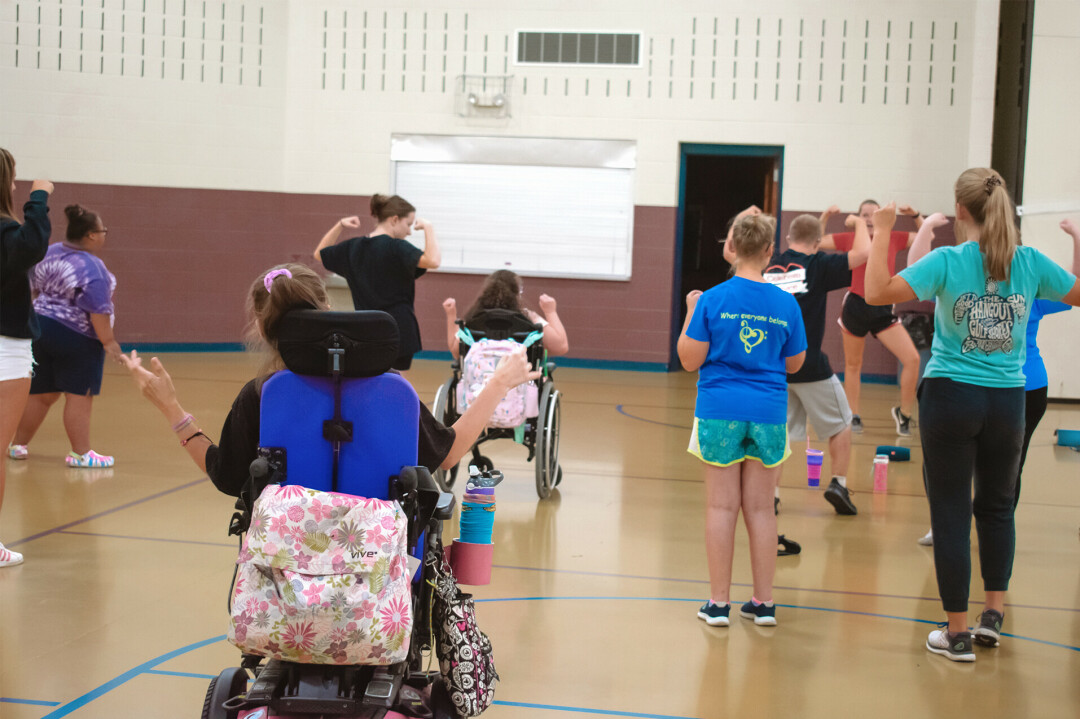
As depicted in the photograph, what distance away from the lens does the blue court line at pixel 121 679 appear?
2.43 meters

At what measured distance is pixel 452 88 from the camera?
10.8 metres

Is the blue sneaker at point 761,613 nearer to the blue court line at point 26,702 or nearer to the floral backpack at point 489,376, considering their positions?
the floral backpack at point 489,376

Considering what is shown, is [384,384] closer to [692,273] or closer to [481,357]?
[481,357]

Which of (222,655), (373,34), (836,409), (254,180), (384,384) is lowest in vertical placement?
(222,655)

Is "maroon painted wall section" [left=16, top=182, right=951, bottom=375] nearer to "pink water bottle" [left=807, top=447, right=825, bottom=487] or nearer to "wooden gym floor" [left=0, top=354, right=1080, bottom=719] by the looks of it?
"wooden gym floor" [left=0, top=354, right=1080, bottom=719]

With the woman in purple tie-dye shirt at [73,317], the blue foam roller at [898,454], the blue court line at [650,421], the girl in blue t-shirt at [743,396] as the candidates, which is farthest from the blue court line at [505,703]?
the blue court line at [650,421]

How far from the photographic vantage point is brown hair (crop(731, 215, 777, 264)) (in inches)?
125

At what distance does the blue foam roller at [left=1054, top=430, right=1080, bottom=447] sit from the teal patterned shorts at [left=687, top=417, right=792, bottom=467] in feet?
15.6

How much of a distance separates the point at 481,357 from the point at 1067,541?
8.97ft

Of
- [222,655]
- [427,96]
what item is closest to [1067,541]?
[222,655]

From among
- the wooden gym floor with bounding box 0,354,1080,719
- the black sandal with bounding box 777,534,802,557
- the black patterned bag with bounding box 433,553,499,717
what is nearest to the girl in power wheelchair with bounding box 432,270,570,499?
the wooden gym floor with bounding box 0,354,1080,719

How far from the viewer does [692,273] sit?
532 inches

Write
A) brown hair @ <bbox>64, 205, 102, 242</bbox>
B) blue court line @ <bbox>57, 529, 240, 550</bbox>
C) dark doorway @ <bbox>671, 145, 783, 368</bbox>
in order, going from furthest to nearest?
dark doorway @ <bbox>671, 145, 783, 368</bbox> < brown hair @ <bbox>64, 205, 102, 242</bbox> < blue court line @ <bbox>57, 529, 240, 550</bbox>

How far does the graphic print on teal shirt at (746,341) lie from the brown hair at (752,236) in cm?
10
